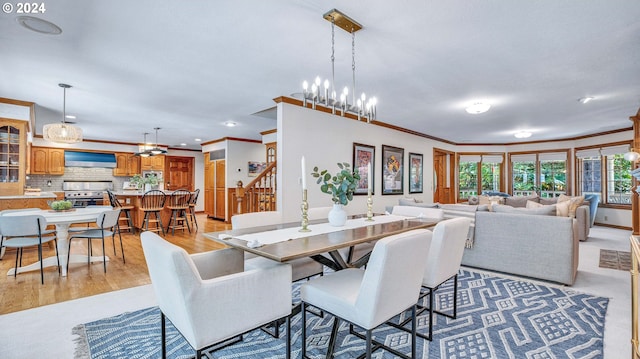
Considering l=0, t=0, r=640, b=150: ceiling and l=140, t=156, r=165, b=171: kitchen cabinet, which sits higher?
l=0, t=0, r=640, b=150: ceiling

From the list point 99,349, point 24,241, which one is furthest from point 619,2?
point 24,241

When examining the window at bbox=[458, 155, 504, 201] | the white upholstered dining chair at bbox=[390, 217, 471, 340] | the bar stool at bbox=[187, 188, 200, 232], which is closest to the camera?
the white upholstered dining chair at bbox=[390, 217, 471, 340]

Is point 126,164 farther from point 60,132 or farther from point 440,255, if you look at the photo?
point 440,255

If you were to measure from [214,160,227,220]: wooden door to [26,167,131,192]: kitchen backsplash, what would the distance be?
10.0 ft

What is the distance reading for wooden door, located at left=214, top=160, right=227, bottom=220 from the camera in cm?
809

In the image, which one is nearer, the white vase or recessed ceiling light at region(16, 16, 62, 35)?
recessed ceiling light at region(16, 16, 62, 35)

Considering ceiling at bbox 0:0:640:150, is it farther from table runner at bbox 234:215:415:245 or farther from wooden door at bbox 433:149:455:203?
wooden door at bbox 433:149:455:203

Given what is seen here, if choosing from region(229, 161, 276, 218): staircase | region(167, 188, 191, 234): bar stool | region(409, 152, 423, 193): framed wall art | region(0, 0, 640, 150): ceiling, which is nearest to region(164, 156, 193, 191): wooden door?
region(167, 188, 191, 234): bar stool

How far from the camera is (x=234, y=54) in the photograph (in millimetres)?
2871

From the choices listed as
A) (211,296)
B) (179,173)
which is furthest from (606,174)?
(179,173)

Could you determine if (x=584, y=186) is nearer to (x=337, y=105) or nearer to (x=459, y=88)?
(x=459, y=88)

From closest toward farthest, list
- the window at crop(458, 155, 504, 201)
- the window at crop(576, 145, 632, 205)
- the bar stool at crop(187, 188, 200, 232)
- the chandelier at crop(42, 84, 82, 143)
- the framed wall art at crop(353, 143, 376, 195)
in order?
the chandelier at crop(42, 84, 82, 143) → the framed wall art at crop(353, 143, 376, 195) → the bar stool at crop(187, 188, 200, 232) → the window at crop(576, 145, 632, 205) → the window at crop(458, 155, 504, 201)

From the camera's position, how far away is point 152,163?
9.29m

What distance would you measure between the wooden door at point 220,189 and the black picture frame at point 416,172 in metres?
4.66
